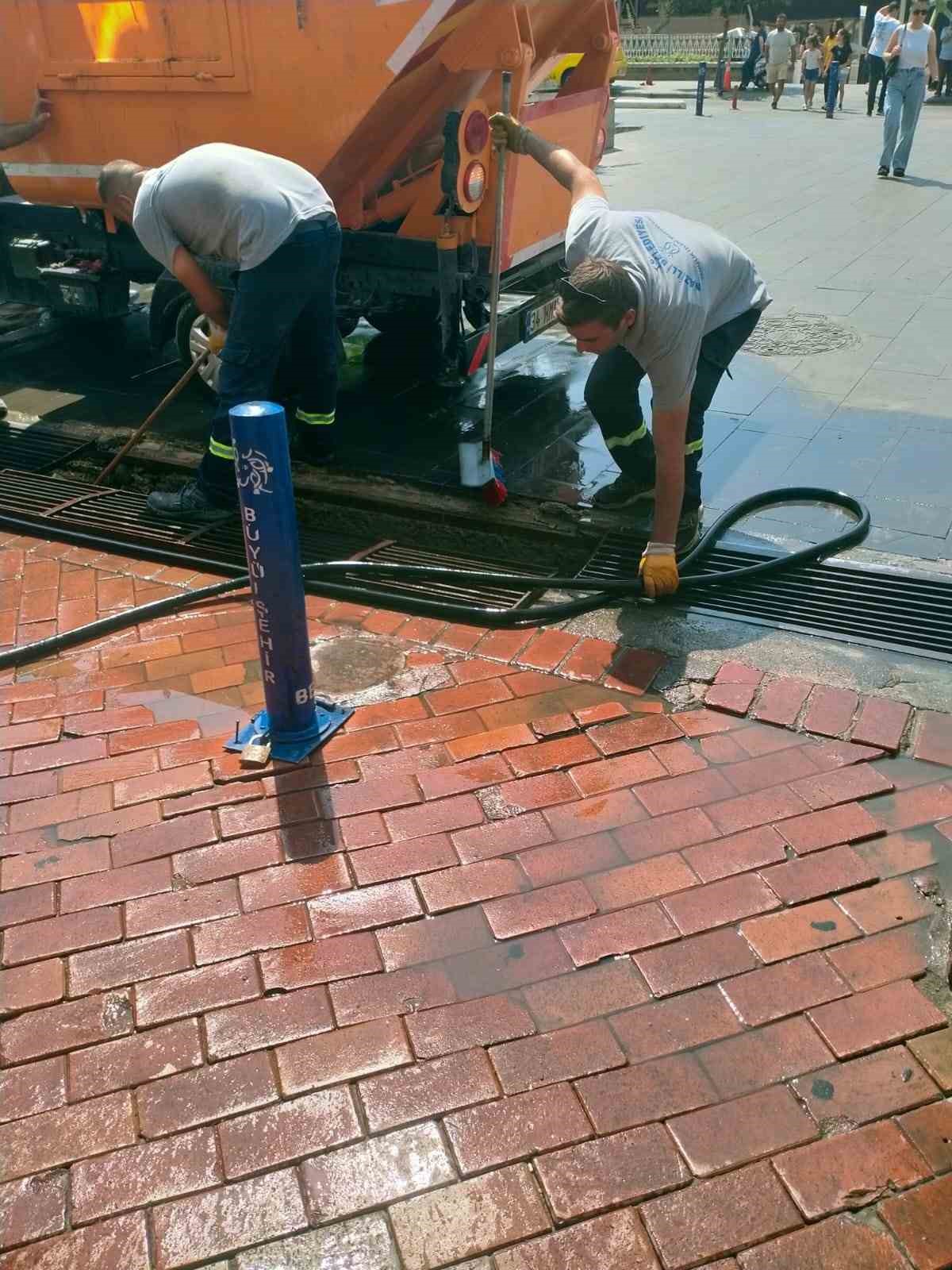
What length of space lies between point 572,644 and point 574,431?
1.95 meters

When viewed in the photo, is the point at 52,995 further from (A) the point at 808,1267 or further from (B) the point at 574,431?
(B) the point at 574,431

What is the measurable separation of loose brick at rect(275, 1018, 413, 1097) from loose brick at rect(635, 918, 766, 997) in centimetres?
57

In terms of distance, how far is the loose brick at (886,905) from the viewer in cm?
246

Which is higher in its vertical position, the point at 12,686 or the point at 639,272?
the point at 639,272

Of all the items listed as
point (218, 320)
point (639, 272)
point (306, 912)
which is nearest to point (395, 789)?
point (306, 912)

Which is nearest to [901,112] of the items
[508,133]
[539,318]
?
[539,318]

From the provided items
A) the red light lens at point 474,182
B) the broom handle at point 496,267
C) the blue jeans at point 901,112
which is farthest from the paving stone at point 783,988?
the blue jeans at point 901,112

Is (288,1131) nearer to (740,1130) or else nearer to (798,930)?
(740,1130)

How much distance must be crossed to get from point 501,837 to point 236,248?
109 inches

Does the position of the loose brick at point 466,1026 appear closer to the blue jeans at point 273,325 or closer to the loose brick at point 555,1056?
the loose brick at point 555,1056

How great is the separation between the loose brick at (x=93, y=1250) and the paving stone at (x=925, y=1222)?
1.31m

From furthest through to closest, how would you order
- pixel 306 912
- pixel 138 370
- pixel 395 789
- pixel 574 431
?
1. pixel 138 370
2. pixel 574 431
3. pixel 395 789
4. pixel 306 912

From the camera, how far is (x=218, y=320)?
445 centimetres

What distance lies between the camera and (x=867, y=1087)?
2.09 meters
